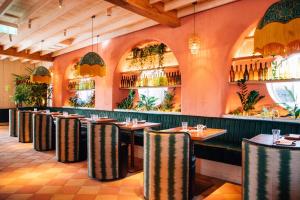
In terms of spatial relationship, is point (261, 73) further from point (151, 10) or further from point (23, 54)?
point (23, 54)

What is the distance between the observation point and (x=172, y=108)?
19.3 feet

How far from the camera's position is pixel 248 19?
4.21 m

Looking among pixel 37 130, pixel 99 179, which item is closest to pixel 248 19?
pixel 99 179

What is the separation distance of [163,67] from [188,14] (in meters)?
1.46

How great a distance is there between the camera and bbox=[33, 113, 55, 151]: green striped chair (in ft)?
19.3

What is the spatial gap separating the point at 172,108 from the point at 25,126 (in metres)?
4.50

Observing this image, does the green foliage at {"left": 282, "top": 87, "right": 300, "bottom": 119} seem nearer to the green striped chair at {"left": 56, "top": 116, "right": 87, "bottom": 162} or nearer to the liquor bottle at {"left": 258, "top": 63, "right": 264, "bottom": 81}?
the liquor bottle at {"left": 258, "top": 63, "right": 264, "bottom": 81}

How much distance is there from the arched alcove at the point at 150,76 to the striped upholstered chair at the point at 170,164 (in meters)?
2.80

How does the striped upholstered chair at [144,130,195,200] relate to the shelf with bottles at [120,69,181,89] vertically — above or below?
below

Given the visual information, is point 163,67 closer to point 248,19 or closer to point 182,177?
point 248,19

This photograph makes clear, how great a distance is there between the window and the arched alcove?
6.49 ft

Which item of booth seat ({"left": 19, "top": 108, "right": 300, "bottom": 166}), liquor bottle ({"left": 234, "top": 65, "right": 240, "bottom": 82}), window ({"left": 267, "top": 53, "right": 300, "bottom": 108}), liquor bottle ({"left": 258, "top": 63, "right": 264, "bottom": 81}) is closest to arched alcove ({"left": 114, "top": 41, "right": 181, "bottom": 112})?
booth seat ({"left": 19, "top": 108, "right": 300, "bottom": 166})

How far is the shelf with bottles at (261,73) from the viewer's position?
402cm

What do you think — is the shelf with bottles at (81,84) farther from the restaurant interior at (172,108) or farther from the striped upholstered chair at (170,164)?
the striped upholstered chair at (170,164)
